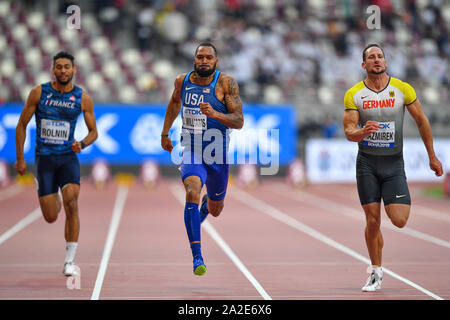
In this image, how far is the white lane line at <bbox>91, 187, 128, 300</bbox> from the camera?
26.8 ft

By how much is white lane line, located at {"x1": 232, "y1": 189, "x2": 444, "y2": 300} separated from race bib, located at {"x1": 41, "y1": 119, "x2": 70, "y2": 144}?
3709 mm

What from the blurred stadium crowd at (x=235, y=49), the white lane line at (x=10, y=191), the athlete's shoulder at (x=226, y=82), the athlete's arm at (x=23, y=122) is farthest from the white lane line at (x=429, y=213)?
the white lane line at (x=10, y=191)

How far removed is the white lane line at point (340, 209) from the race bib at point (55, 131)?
18.9 ft

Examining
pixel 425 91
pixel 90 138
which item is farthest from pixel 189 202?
pixel 425 91

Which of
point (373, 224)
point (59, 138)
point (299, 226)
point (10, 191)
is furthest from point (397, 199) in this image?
point (10, 191)

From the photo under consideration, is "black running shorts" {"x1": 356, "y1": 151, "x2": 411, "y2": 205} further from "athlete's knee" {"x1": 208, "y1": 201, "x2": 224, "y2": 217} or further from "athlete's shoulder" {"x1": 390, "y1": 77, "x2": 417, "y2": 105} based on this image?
"athlete's knee" {"x1": 208, "y1": 201, "x2": 224, "y2": 217}

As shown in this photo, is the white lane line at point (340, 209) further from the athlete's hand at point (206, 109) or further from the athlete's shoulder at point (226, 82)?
the athlete's hand at point (206, 109)

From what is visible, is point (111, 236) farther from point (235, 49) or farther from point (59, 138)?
point (235, 49)

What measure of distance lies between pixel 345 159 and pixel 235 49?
5510mm

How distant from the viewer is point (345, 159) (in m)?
26.1

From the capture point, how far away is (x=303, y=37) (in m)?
30.5

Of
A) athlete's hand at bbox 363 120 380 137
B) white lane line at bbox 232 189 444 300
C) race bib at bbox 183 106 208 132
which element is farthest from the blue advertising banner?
athlete's hand at bbox 363 120 380 137

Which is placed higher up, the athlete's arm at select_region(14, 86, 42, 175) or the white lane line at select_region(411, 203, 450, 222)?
the athlete's arm at select_region(14, 86, 42, 175)
